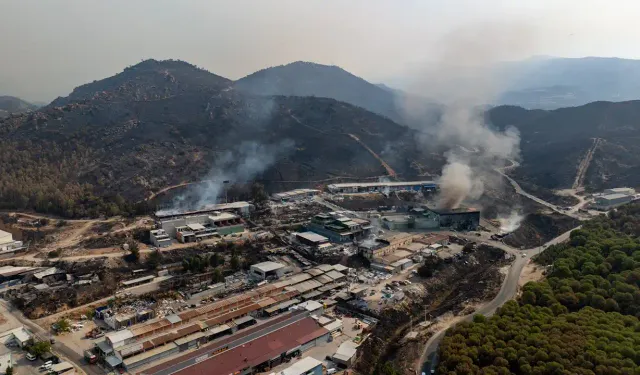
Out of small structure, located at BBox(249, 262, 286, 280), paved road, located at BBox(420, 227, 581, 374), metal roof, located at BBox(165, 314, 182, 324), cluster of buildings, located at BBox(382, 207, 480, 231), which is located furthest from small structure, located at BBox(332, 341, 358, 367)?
cluster of buildings, located at BBox(382, 207, 480, 231)

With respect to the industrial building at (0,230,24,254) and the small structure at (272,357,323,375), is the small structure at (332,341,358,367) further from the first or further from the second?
Result: the industrial building at (0,230,24,254)

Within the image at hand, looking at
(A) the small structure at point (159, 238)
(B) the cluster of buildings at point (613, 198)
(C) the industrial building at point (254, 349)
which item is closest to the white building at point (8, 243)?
(A) the small structure at point (159, 238)

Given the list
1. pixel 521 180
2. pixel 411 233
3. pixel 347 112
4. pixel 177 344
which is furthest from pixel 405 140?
pixel 177 344

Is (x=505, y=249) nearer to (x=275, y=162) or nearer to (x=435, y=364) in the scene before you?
(x=435, y=364)

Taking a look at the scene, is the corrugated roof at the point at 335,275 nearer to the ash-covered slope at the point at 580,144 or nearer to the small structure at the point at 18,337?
the small structure at the point at 18,337

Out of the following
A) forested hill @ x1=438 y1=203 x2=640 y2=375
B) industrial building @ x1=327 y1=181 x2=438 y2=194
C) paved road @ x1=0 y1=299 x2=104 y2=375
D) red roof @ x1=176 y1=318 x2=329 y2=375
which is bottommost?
paved road @ x1=0 y1=299 x2=104 y2=375

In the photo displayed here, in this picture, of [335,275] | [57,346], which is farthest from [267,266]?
[57,346]
